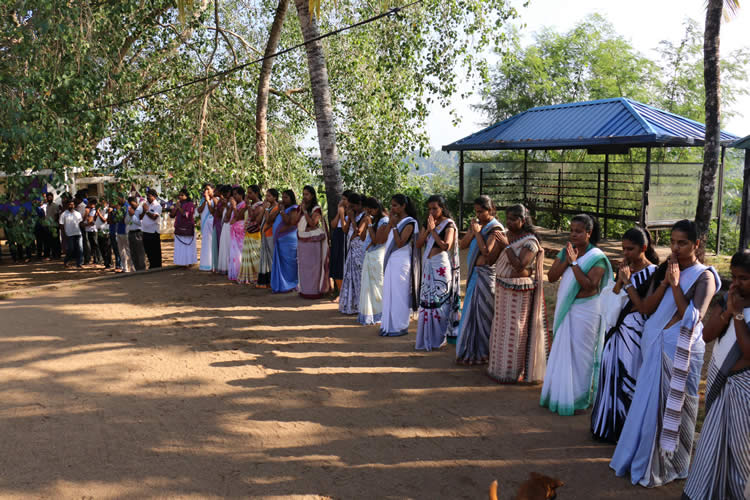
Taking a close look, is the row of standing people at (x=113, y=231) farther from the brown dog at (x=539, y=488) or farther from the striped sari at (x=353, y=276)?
the brown dog at (x=539, y=488)

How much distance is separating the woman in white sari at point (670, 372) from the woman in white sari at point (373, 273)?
13.2ft

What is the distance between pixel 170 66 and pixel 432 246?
9.22 m

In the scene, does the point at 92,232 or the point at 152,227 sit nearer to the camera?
the point at 152,227

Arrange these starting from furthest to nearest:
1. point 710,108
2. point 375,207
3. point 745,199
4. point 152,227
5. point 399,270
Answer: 1. point 152,227
2. point 745,199
3. point 710,108
4. point 375,207
5. point 399,270

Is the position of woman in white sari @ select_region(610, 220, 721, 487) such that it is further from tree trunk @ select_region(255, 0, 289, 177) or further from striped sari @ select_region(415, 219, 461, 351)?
tree trunk @ select_region(255, 0, 289, 177)

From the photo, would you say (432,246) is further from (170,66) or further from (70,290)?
(170,66)

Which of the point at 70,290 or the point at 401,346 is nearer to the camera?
the point at 401,346

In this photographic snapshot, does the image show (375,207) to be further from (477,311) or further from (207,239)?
(207,239)

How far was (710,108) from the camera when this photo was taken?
859cm

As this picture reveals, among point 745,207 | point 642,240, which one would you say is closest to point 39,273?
point 642,240

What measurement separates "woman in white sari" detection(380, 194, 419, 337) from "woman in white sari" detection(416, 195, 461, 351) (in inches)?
11.3

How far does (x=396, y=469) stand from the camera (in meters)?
3.92

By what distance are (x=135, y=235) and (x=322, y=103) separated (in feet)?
17.4

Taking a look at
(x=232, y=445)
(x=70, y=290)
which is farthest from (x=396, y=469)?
(x=70, y=290)
